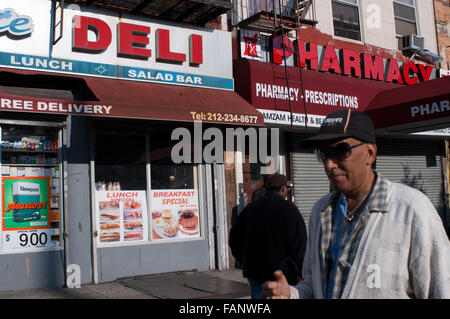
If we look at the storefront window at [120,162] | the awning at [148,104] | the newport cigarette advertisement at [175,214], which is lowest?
the newport cigarette advertisement at [175,214]

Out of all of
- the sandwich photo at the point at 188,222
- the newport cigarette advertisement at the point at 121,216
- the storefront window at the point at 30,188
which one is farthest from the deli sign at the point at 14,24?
the sandwich photo at the point at 188,222

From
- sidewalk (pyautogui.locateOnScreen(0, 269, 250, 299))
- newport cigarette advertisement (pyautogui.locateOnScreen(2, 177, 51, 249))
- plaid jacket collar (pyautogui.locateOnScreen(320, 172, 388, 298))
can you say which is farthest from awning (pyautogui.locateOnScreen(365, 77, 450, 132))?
plaid jacket collar (pyautogui.locateOnScreen(320, 172, 388, 298))

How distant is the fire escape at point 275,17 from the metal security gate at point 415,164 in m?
4.36

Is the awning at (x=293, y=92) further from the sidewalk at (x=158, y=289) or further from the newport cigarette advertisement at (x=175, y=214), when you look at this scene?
the sidewalk at (x=158, y=289)

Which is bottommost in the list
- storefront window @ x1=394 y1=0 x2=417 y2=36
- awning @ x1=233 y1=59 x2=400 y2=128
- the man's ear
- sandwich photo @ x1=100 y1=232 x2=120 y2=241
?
sandwich photo @ x1=100 y1=232 x2=120 y2=241

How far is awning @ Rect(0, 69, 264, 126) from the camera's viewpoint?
7484mm

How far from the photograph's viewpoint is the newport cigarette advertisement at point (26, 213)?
27.3ft

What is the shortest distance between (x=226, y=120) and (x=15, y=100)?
3.69 m

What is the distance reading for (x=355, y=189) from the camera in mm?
2471

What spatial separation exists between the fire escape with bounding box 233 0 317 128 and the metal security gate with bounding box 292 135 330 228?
1.15 meters

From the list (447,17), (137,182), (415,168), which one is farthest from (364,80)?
(137,182)

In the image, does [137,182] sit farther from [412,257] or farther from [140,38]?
[412,257]

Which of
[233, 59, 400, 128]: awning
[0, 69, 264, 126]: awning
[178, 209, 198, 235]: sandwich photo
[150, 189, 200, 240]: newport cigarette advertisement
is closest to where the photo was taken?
[0, 69, 264, 126]: awning

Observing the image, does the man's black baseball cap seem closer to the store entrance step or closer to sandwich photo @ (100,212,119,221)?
the store entrance step
